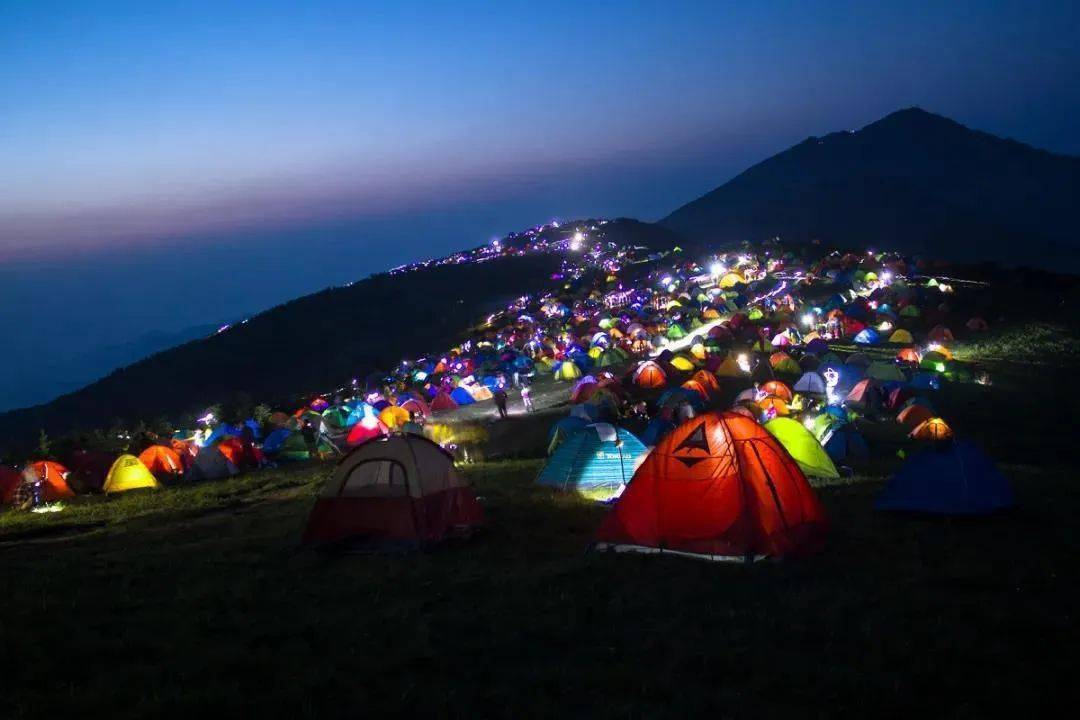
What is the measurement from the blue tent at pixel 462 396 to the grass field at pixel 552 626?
25.5 m

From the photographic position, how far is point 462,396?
38.4 metres

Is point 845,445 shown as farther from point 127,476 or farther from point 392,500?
point 127,476

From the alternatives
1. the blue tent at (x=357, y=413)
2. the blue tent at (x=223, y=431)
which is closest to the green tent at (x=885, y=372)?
the blue tent at (x=357, y=413)

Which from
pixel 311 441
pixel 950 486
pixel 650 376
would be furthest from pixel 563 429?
pixel 950 486

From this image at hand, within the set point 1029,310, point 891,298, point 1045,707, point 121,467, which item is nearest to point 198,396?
point 121,467

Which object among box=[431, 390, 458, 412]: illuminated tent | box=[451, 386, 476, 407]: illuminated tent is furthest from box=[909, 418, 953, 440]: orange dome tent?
box=[451, 386, 476, 407]: illuminated tent

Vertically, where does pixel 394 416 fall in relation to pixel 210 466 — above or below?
above

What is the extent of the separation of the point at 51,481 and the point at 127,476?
5.91ft

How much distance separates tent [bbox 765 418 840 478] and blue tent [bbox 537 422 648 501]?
117 inches

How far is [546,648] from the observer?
22.6 feet

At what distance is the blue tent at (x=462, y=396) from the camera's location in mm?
38062

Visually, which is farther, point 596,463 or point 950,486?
point 596,463

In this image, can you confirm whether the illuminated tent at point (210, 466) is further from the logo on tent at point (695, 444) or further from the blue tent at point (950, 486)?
the blue tent at point (950, 486)

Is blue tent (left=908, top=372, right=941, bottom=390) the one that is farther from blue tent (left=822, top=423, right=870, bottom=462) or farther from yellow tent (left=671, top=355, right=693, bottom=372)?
blue tent (left=822, top=423, right=870, bottom=462)
